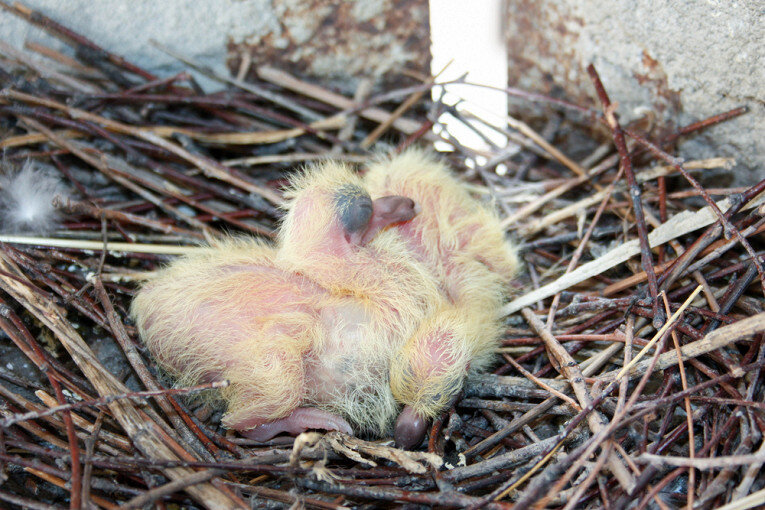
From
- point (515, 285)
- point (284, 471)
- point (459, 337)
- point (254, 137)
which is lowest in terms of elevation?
point (284, 471)

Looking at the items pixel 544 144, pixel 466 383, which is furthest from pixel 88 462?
pixel 544 144

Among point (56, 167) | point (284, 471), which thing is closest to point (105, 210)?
point (56, 167)

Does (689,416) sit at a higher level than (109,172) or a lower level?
lower

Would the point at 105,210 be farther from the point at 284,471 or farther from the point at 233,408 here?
the point at 284,471

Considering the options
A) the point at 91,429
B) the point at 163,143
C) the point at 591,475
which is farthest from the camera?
the point at 163,143

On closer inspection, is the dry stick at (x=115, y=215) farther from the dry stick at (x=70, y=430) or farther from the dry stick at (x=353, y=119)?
the dry stick at (x=353, y=119)

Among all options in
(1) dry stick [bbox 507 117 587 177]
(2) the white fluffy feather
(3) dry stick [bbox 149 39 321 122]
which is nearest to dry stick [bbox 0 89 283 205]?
(2) the white fluffy feather

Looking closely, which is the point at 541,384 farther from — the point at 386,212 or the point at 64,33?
the point at 64,33
